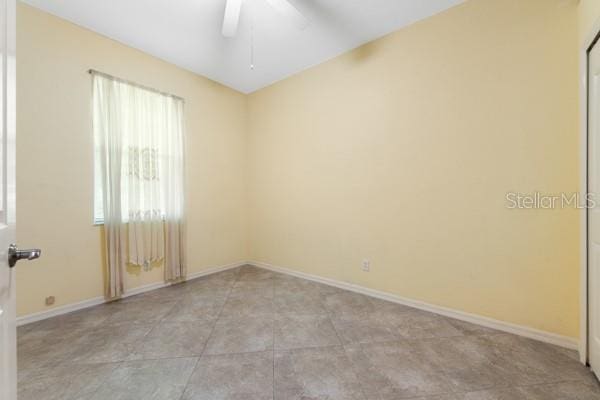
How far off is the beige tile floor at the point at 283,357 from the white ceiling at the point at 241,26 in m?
2.91

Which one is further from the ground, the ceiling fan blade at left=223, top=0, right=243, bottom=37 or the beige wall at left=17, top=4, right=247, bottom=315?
the ceiling fan blade at left=223, top=0, right=243, bottom=37

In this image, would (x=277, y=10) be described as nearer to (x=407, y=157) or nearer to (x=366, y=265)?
(x=407, y=157)

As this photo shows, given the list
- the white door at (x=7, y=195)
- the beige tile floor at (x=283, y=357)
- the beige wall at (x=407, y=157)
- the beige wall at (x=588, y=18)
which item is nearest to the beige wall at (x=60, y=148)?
the beige wall at (x=407, y=157)

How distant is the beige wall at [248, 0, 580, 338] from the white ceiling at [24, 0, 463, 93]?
0.21 m

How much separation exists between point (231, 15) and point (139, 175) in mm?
2020

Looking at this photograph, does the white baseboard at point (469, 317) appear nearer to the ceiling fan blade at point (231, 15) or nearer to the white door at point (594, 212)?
the white door at point (594, 212)

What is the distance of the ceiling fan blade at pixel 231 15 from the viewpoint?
1818 mm

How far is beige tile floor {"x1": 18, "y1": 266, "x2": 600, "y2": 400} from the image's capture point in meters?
1.39

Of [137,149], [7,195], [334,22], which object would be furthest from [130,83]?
[7,195]

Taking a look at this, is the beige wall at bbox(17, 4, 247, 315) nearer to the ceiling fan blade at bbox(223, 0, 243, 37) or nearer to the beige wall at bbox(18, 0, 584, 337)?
the beige wall at bbox(18, 0, 584, 337)

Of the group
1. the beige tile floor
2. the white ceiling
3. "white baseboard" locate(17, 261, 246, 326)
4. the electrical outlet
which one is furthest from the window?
the electrical outlet

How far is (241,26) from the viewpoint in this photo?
8.09 ft

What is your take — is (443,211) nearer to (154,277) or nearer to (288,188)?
(288,188)

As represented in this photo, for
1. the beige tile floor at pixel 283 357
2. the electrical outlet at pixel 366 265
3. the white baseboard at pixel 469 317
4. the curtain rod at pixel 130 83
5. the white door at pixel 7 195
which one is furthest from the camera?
the electrical outlet at pixel 366 265
